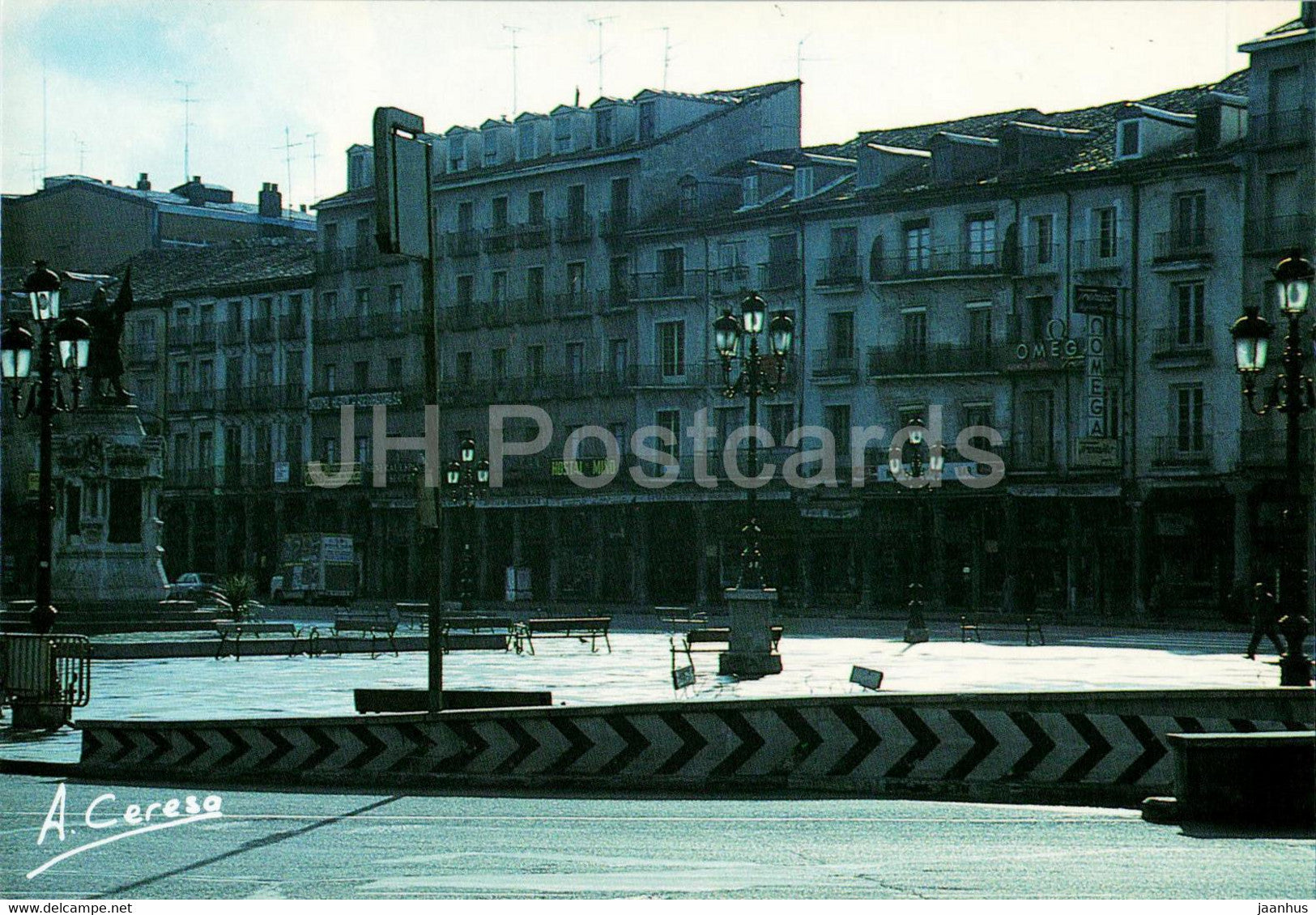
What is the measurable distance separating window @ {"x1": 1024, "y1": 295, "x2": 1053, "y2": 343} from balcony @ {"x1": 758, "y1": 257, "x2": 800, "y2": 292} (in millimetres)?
9287

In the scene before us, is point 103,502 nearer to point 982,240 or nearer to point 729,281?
point 982,240

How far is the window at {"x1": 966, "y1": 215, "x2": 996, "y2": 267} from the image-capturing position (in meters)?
60.4

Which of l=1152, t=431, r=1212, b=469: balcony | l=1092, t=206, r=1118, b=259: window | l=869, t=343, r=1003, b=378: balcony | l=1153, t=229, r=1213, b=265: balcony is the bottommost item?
l=1152, t=431, r=1212, b=469: balcony

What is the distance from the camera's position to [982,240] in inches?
2393

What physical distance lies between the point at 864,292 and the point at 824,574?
8885 millimetres

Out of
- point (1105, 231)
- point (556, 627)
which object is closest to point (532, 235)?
point (1105, 231)

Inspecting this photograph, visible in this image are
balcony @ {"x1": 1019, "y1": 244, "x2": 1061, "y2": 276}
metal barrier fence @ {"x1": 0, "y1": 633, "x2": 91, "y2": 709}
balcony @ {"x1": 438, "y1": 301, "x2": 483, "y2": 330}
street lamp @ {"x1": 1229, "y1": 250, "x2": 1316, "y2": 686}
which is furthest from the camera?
balcony @ {"x1": 438, "y1": 301, "x2": 483, "y2": 330}

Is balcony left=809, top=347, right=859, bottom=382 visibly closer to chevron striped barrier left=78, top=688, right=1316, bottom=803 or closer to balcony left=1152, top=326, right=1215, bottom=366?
balcony left=1152, top=326, right=1215, bottom=366

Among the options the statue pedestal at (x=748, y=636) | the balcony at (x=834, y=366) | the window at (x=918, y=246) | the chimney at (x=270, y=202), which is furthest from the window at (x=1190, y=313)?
the chimney at (x=270, y=202)

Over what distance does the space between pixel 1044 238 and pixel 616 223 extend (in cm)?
1818

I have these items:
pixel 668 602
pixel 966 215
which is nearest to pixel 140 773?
pixel 966 215

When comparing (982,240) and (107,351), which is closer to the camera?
(107,351)

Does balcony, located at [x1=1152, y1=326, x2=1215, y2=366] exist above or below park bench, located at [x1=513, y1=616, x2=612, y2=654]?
above

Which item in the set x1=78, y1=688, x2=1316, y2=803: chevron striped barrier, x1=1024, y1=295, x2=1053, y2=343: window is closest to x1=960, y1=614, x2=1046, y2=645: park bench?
x1=1024, y1=295, x2=1053, y2=343: window
